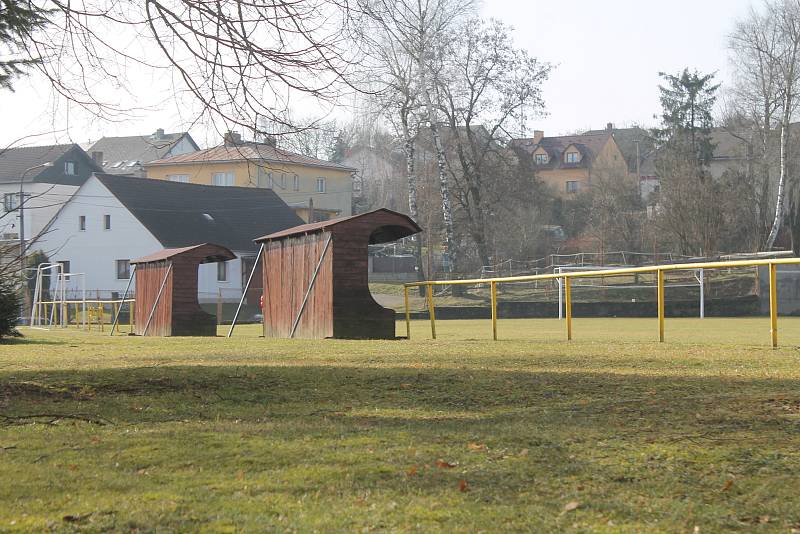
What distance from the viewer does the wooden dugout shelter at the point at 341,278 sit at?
20.4 meters

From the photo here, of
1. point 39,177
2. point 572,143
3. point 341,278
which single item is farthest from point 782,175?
point 39,177

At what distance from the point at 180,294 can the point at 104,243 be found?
34.6 m

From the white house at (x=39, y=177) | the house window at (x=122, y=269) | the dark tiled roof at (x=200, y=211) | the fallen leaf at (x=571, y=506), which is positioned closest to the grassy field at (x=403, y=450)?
the fallen leaf at (x=571, y=506)

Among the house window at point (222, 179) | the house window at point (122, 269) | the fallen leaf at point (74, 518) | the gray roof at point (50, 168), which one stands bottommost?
the fallen leaf at point (74, 518)

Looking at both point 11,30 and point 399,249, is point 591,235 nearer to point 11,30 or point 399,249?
point 399,249

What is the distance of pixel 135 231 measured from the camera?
60531 mm

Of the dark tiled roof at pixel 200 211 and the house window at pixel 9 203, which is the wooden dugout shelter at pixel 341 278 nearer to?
the house window at pixel 9 203

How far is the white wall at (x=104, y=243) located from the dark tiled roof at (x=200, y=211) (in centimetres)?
81

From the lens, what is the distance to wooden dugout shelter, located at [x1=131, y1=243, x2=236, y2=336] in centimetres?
2905

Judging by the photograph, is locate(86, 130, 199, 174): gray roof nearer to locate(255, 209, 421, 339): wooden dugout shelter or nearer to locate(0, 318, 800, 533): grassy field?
locate(255, 209, 421, 339): wooden dugout shelter

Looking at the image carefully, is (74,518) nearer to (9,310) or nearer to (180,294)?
(9,310)

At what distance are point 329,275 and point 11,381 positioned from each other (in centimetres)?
1119

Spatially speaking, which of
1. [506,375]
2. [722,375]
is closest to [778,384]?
[722,375]

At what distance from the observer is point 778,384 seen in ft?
28.2
